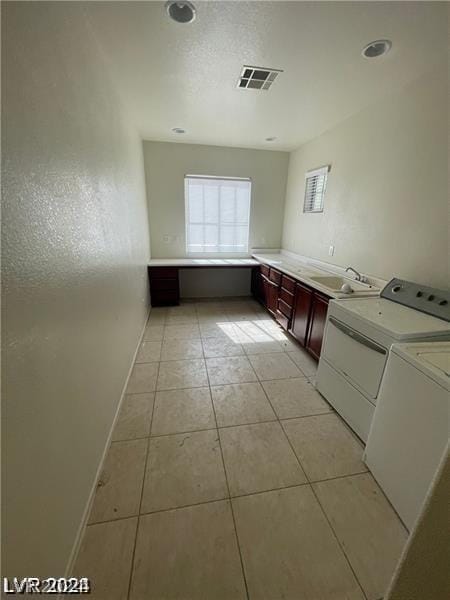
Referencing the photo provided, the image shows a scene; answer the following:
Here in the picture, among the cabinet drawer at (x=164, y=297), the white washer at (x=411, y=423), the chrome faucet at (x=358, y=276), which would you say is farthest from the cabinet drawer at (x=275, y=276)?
the white washer at (x=411, y=423)

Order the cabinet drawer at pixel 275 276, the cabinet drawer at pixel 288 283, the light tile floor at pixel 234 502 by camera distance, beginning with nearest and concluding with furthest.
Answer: the light tile floor at pixel 234 502 → the cabinet drawer at pixel 288 283 → the cabinet drawer at pixel 275 276

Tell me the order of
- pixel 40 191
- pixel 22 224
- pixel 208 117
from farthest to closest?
1. pixel 208 117
2. pixel 40 191
3. pixel 22 224

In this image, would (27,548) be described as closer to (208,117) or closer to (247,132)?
(208,117)

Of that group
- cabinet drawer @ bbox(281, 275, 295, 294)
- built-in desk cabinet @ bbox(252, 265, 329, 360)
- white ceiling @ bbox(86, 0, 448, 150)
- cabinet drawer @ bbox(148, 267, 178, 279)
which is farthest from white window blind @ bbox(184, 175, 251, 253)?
cabinet drawer @ bbox(281, 275, 295, 294)

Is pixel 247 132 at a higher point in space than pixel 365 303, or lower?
higher

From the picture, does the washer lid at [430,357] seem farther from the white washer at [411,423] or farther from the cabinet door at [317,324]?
the cabinet door at [317,324]

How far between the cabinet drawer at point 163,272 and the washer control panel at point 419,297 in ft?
9.44

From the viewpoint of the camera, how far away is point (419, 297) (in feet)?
5.96

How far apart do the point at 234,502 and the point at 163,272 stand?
317 cm

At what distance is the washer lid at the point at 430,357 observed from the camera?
110 cm

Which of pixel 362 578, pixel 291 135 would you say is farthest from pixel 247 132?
pixel 362 578

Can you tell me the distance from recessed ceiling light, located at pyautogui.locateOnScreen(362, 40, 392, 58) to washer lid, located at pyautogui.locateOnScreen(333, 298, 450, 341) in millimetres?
1726

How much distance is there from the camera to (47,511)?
0.89 meters

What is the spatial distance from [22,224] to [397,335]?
1814mm
